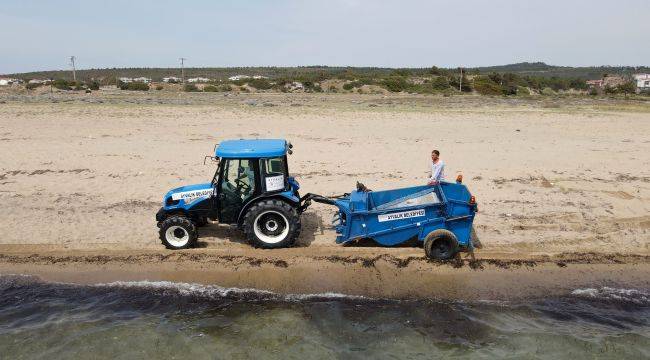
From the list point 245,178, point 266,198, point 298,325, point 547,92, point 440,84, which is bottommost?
point 298,325

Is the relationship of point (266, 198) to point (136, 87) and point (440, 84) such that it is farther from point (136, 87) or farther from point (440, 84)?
point (136, 87)

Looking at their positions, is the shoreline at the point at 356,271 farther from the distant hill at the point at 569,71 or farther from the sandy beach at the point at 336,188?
the distant hill at the point at 569,71

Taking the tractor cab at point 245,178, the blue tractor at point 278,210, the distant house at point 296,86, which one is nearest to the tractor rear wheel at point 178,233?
the blue tractor at point 278,210

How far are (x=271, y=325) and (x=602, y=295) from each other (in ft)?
15.1

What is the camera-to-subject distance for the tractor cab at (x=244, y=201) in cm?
786

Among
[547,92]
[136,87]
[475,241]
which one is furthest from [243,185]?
[547,92]

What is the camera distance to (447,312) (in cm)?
662

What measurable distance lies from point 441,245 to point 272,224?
104 inches

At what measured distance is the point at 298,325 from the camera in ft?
20.8

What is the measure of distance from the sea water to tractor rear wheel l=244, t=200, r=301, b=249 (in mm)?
1099

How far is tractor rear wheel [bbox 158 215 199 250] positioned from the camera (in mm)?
7984

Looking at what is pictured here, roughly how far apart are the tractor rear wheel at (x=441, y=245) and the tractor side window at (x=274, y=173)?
245 centimetres

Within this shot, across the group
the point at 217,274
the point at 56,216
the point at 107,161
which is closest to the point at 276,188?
the point at 217,274

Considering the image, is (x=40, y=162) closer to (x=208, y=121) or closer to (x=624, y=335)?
(x=208, y=121)
